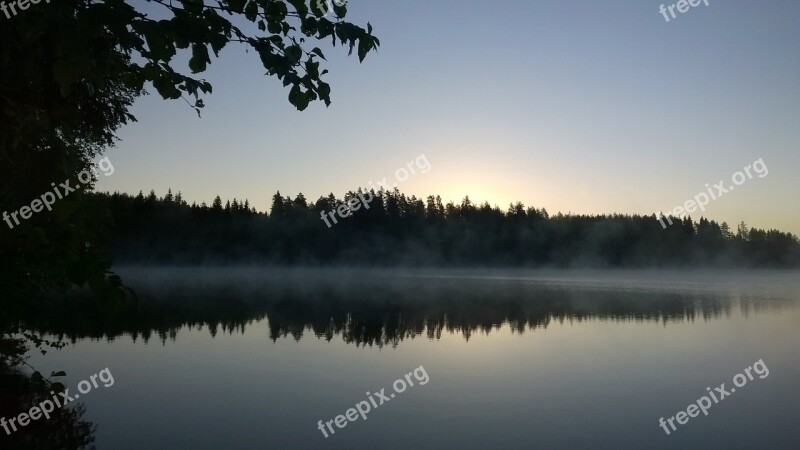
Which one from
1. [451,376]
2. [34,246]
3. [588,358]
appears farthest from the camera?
[588,358]

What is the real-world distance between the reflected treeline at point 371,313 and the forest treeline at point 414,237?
222 feet

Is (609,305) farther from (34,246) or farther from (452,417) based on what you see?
(34,246)

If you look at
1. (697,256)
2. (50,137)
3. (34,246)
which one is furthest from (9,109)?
(697,256)

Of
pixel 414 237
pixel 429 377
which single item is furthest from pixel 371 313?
pixel 414 237

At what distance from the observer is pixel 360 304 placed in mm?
41719

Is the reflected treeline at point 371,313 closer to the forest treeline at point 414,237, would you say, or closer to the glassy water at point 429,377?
the glassy water at point 429,377

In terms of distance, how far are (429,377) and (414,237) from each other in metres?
112

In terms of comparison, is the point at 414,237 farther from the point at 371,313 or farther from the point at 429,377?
the point at 429,377

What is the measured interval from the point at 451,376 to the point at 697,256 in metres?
147

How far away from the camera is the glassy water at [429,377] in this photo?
11.9 meters

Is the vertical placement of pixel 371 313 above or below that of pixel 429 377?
above

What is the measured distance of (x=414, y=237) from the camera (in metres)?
129

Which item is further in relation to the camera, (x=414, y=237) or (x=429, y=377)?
(x=414, y=237)

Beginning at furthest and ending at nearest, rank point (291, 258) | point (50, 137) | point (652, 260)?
point (652, 260) < point (291, 258) < point (50, 137)
